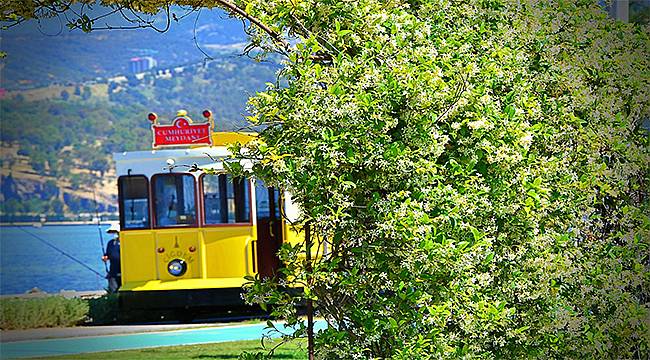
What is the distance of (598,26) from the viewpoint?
4.82 meters

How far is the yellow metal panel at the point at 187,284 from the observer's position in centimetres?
1064

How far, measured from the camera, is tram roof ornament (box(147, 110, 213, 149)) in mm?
10766

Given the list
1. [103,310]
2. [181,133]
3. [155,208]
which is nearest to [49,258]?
[103,310]

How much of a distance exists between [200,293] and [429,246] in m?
→ 7.29

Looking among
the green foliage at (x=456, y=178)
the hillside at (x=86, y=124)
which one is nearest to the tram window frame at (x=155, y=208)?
the green foliage at (x=456, y=178)

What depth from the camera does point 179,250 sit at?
1084cm

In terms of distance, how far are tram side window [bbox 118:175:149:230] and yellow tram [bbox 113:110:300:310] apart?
10mm

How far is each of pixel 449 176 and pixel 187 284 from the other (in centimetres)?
704

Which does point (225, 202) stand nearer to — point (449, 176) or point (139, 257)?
point (139, 257)

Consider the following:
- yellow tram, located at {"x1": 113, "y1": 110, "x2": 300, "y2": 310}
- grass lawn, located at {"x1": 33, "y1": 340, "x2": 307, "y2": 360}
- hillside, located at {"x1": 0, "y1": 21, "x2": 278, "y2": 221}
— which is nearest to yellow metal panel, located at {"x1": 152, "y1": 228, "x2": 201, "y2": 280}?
yellow tram, located at {"x1": 113, "y1": 110, "x2": 300, "y2": 310}

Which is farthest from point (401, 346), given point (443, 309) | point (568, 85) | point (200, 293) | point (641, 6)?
point (200, 293)

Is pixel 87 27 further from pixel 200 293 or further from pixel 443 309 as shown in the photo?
pixel 200 293

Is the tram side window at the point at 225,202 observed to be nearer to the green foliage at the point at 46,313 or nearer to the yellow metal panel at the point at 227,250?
the yellow metal panel at the point at 227,250

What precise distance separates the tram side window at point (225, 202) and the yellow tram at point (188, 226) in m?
0.01
